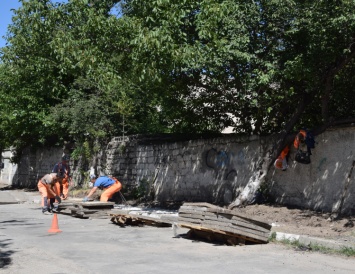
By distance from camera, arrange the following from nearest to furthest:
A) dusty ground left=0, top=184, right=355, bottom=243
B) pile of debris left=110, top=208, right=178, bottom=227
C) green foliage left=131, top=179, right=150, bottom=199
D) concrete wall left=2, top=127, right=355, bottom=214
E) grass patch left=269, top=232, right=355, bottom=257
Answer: grass patch left=269, top=232, right=355, bottom=257
dusty ground left=0, top=184, right=355, bottom=243
concrete wall left=2, top=127, right=355, bottom=214
pile of debris left=110, top=208, right=178, bottom=227
green foliage left=131, top=179, right=150, bottom=199

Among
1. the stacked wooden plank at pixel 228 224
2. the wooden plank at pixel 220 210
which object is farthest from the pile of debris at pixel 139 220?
the stacked wooden plank at pixel 228 224

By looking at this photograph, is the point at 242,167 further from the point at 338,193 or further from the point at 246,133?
the point at 338,193

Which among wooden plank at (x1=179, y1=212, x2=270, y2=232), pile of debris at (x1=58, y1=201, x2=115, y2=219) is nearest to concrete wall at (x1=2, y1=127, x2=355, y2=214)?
wooden plank at (x1=179, y1=212, x2=270, y2=232)

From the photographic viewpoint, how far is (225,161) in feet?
47.4

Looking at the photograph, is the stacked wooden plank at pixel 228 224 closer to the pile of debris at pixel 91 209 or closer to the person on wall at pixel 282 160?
the person on wall at pixel 282 160

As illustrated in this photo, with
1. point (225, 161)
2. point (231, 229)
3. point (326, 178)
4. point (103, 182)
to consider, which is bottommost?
point (231, 229)

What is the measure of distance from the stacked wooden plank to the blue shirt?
5239mm

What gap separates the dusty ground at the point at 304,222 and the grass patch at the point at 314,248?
18.4 inches

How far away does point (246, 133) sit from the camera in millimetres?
14625

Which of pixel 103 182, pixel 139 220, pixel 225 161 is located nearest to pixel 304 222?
A: pixel 139 220

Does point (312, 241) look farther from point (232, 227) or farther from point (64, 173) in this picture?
point (64, 173)

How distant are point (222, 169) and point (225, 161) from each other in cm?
26

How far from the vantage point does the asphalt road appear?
6.90m

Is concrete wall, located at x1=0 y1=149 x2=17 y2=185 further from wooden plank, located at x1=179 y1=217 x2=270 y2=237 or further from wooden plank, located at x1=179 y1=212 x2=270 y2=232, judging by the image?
wooden plank, located at x1=179 y1=217 x2=270 y2=237
